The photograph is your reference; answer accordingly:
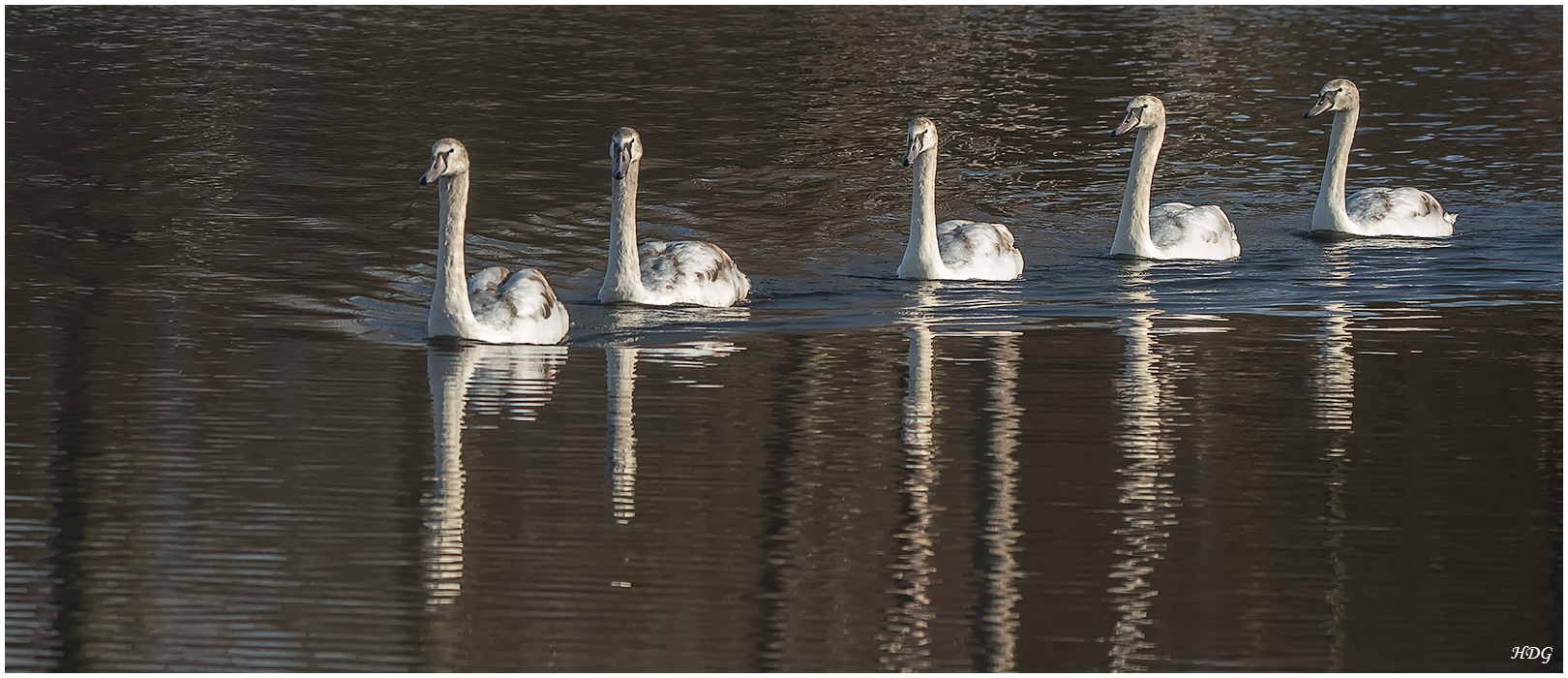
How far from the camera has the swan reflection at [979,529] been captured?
810 centimetres

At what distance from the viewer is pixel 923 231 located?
56.7ft

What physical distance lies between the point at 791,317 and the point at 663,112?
1388 cm

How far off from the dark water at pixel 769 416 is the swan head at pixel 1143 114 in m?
1.23

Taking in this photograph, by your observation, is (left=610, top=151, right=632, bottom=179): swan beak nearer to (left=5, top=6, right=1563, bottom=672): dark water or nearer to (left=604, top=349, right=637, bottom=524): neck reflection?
(left=5, top=6, right=1563, bottom=672): dark water

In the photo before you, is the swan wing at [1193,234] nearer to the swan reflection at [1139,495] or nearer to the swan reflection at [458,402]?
the swan reflection at [1139,495]

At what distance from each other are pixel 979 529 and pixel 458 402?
373 centimetres

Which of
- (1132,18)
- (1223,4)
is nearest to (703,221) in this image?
(1132,18)

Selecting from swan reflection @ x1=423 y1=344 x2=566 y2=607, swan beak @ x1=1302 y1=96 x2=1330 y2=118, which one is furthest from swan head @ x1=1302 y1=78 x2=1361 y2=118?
swan reflection @ x1=423 y1=344 x2=566 y2=607

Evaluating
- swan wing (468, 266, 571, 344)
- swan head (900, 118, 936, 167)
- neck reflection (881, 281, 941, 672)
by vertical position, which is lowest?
neck reflection (881, 281, 941, 672)

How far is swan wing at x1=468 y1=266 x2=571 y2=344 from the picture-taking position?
14141 mm

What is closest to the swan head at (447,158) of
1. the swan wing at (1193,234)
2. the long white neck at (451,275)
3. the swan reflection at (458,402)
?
the long white neck at (451,275)

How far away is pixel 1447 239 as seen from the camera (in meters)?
20.6

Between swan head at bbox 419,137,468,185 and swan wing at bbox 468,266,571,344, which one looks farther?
swan wing at bbox 468,266,571,344

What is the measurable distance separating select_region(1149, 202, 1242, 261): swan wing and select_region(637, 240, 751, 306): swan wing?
434 centimetres
